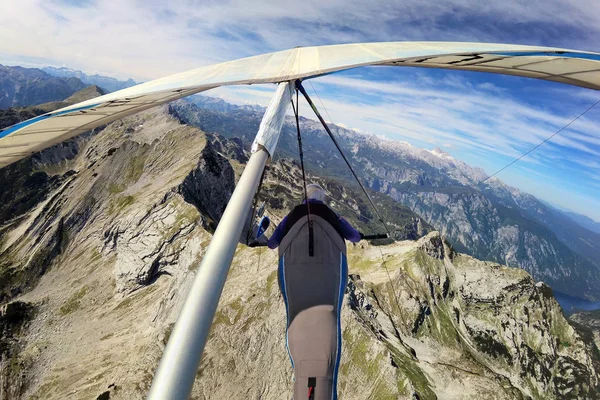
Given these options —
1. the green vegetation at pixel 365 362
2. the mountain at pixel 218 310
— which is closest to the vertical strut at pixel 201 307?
the mountain at pixel 218 310

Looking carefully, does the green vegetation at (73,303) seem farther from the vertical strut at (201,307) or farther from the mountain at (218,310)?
the vertical strut at (201,307)

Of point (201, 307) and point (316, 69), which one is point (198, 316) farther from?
point (316, 69)

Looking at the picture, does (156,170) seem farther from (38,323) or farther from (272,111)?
(272,111)

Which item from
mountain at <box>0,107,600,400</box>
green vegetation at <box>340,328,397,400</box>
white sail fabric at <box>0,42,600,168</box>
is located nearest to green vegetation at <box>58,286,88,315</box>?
mountain at <box>0,107,600,400</box>

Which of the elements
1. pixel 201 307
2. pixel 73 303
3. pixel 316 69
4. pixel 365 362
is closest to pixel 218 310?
pixel 365 362

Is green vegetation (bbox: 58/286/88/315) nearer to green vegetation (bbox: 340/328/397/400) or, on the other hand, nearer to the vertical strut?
green vegetation (bbox: 340/328/397/400)

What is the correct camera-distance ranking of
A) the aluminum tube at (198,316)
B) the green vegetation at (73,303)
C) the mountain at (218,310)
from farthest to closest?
the green vegetation at (73,303) → the mountain at (218,310) → the aluminum tube at (198,316)
